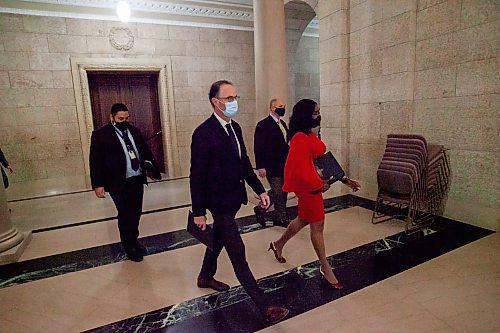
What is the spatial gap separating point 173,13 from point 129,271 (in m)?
5.48

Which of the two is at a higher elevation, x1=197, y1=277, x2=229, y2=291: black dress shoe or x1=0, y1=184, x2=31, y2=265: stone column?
x1=0, y1=184, x2=31, y2=265: stone column

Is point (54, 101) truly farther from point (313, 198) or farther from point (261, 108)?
point (313, 198)

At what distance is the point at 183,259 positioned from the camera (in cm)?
294

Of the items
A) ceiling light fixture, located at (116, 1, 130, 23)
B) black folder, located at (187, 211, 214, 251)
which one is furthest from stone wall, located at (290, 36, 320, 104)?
black folder, located at (187, 211, 214, 251)

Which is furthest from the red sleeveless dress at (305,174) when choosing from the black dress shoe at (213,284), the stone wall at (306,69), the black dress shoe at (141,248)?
the stone wall at (306,69)

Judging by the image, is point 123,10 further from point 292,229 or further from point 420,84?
point 292,229

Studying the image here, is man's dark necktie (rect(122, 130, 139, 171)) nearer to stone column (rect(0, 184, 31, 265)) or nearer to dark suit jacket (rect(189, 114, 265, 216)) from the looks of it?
dark suit jacket (rect(189, 114, 265, 216))

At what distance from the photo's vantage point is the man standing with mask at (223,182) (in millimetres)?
1929

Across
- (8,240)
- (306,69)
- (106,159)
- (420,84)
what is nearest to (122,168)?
(106,159)

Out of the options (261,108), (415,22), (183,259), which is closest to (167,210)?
(183,259)

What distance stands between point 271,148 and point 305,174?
4.36 feet

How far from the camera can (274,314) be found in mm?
1935

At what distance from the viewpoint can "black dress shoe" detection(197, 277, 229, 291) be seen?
7.81 feet

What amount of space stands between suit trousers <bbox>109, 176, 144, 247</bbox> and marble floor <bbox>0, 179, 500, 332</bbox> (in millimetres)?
249
